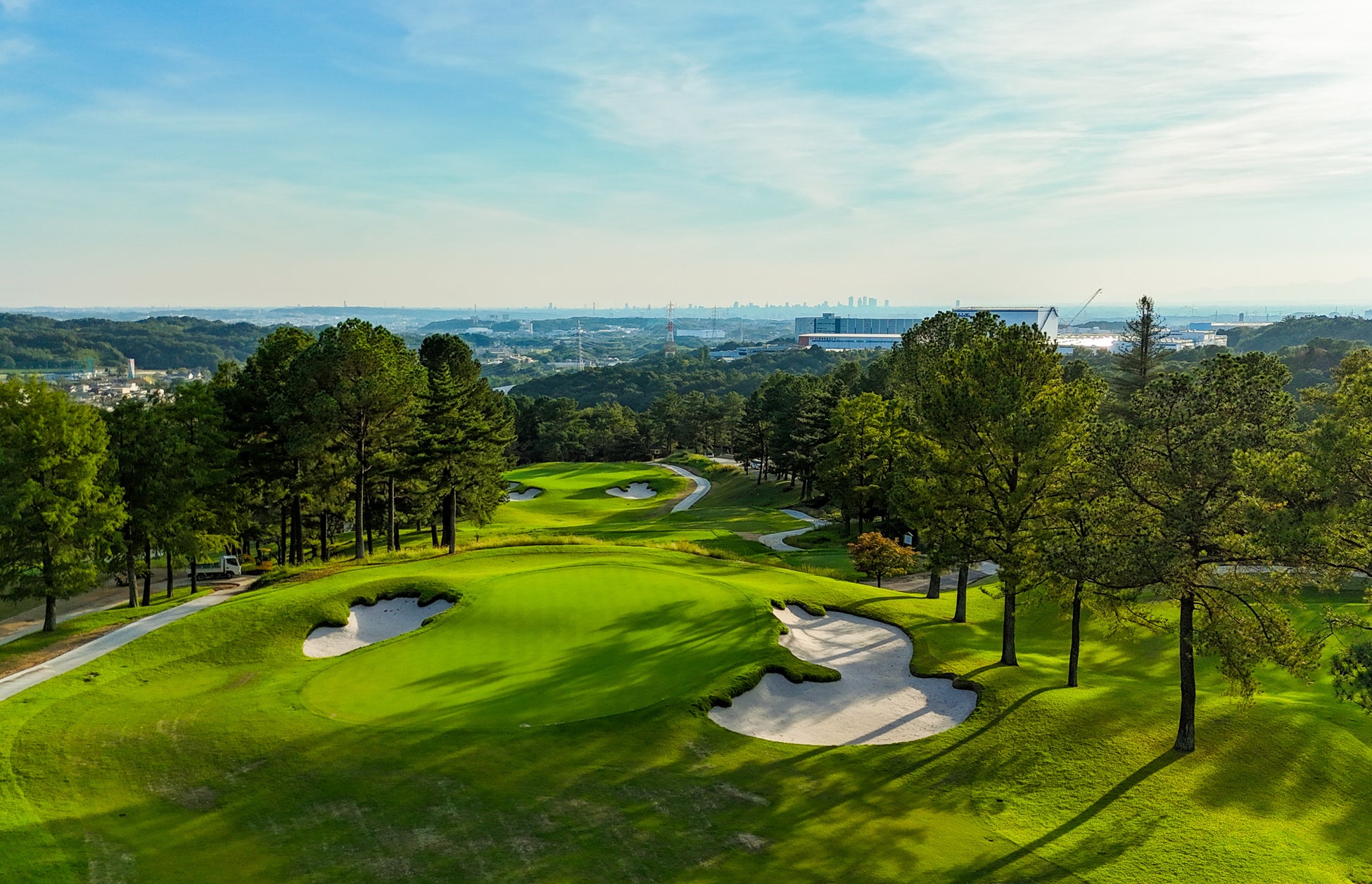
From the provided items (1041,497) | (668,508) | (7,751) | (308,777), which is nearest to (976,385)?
(1041,497)

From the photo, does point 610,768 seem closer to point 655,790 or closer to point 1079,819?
point 655,790

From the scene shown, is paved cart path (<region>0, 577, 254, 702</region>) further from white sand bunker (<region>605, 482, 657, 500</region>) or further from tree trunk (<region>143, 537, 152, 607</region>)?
white sand bunker (<region>605, 482, 657, 500</region>)

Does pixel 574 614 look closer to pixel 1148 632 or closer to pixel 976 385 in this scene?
pixel 976 385

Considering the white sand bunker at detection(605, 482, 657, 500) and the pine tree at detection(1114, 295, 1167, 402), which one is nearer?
the pine tree at detection(1114, 295, 1167, 402)

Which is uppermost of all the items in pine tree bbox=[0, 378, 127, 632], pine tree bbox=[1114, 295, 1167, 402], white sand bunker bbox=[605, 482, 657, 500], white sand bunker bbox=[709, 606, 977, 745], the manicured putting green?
pine tree bbox=[1114, 295, 1167, 402]

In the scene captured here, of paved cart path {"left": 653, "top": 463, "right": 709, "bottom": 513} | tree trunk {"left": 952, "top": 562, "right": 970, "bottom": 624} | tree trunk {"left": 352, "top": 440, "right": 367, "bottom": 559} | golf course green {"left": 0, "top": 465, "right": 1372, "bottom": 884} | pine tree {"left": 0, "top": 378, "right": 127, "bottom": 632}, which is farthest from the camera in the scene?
paved cart path {"left": 653, "top": 463, "right": 709, "bottom": 513}

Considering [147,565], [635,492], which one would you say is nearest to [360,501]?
[147,565]

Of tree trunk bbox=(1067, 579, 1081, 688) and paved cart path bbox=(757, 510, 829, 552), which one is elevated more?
tree trunk bbox=(1067, 579, 1081, 688)

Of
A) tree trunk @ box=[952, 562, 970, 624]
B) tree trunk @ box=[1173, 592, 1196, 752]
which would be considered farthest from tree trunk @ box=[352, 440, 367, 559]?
tree trunk @ box=[1173, 592, 1196, 752]
